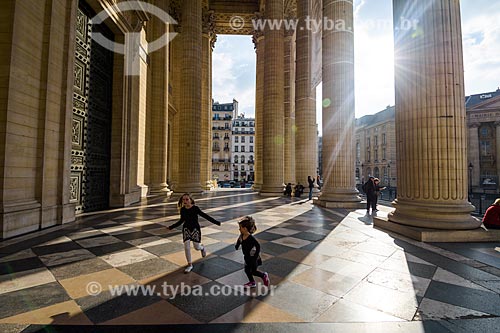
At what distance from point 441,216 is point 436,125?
2.58 metres

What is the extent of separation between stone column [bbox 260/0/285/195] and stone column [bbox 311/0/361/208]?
7.04m

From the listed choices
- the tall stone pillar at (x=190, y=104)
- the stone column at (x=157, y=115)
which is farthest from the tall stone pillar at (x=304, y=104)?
the stone column at (x=157, y=115)

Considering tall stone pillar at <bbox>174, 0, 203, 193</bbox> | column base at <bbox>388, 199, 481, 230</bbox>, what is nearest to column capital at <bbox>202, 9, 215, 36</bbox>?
tall stone pillar at <bbox>174, 0, 203, 193</bbox>

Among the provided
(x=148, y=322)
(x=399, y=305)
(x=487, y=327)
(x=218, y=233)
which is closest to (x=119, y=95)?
(x=218, y=233)

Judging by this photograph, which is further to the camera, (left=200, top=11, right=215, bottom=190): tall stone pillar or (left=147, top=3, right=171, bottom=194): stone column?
(left=200, top=11, right=215, bottom=190): tall stone pillar

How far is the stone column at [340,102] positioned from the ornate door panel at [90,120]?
37.9 ft

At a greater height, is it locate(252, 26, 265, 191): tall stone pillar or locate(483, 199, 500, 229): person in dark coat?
locate(252, 26, 265, 191): tall stone pillar

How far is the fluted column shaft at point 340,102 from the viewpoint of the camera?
1305cm

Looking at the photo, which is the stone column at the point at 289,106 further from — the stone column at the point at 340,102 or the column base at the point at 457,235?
the column base at the point at 457,235

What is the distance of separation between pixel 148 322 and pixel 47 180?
7304mm

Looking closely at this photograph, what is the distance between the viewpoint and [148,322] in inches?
116

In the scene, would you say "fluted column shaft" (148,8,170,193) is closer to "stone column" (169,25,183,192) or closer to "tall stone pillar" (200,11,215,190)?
"stone column" (169,25,183,192)

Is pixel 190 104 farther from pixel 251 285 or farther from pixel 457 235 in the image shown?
pixel 457 235

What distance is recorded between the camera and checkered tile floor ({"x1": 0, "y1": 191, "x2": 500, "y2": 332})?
119 inches
